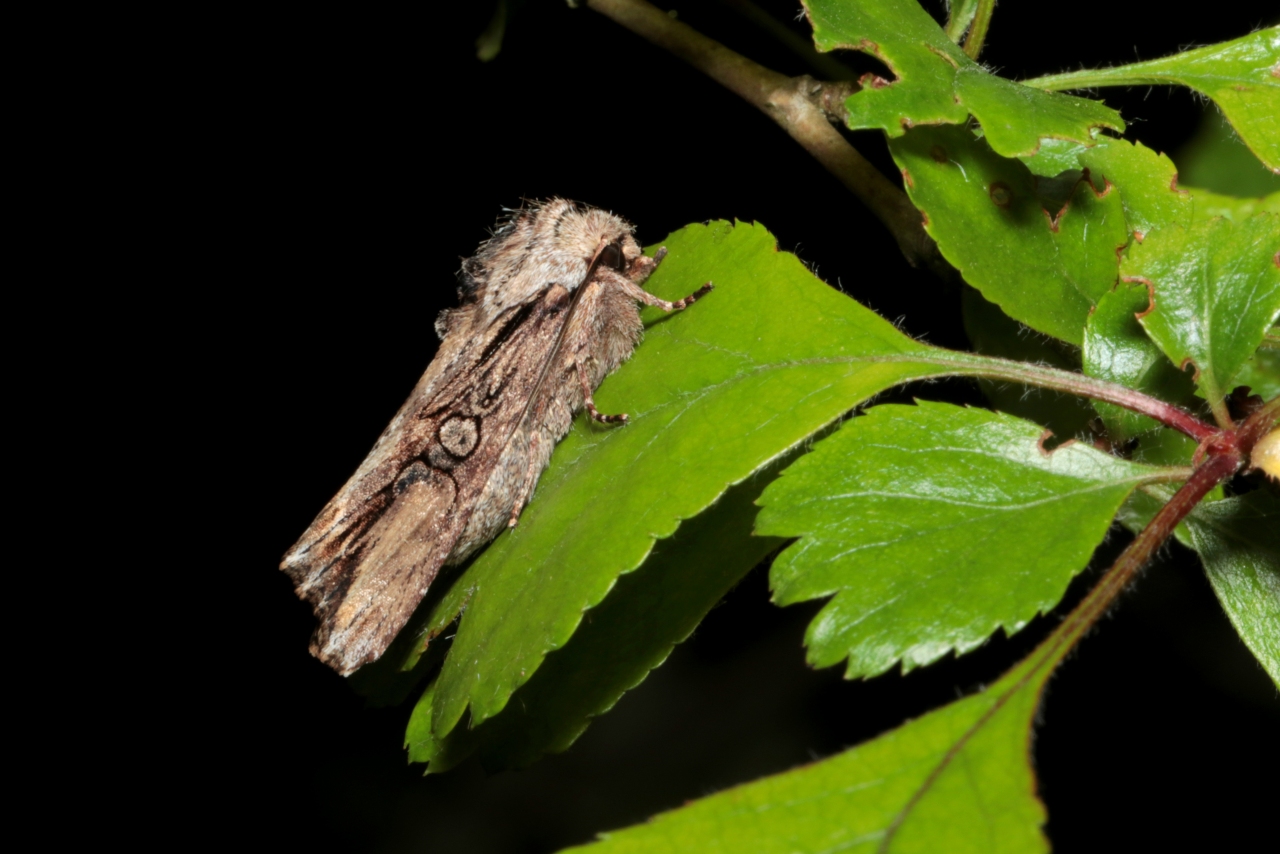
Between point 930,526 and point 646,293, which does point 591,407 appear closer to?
point 646,293

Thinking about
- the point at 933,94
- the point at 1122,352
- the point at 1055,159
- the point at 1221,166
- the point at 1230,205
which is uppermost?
the point at 933,94

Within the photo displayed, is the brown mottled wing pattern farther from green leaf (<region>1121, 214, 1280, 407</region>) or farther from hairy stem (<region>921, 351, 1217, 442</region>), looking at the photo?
green leaf (<region>1121, 214, 1280, 407</region>)

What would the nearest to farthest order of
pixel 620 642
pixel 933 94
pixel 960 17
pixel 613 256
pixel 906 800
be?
pixel 906 800 < pixel 933 94 < pixel 620 642 < pixel 960 17 < pixel 613 256

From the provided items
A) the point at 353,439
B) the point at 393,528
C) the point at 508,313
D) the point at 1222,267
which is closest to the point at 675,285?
the point at 508,313

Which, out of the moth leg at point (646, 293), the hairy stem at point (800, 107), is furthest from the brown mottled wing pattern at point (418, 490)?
the hairy stem at point (800, 107)

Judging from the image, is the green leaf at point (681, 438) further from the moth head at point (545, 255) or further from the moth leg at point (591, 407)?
the moth head at point (545, 255)

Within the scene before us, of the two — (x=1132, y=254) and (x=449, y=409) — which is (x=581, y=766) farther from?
(x=1132, y=254)

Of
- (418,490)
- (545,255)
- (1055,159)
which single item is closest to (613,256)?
(545,255)
